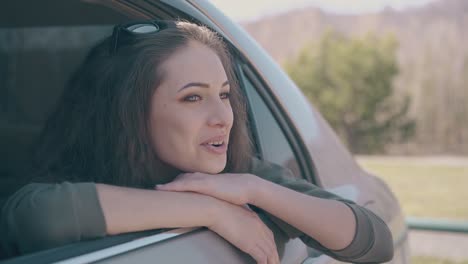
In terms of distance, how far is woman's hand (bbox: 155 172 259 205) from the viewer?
1.39m

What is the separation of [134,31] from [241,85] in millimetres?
465

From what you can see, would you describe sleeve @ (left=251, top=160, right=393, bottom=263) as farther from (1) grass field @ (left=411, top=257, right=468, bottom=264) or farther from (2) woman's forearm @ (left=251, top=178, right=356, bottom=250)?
(1) grass field @ (left=411, top=257, right=468, bottom=264)

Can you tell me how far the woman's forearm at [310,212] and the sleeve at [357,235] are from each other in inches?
1.0

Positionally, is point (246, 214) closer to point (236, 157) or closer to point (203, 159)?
point (203, 159)

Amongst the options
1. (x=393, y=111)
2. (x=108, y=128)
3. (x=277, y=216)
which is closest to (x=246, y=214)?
(x=277, y=216)

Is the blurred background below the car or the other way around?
below

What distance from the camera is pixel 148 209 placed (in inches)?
50.4

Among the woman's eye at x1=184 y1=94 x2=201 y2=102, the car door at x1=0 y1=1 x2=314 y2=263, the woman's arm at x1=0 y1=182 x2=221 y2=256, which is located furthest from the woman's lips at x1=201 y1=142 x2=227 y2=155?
the car door at x1=0 y1=1 x2=314 y2=263

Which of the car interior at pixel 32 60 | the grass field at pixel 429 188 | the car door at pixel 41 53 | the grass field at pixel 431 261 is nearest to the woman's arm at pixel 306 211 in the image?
the car door at pixel 41 53

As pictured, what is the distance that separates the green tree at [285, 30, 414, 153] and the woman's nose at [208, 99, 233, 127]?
56.8ft

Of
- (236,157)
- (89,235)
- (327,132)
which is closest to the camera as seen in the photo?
(89,235)

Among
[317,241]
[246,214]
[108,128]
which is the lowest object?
[317,241]

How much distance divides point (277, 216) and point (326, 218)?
123 mm

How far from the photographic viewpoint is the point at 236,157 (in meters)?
1.76
